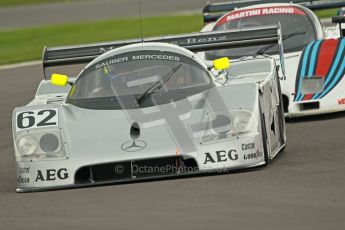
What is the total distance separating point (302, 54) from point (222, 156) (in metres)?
4.82

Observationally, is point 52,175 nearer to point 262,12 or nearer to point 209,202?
point 209,202

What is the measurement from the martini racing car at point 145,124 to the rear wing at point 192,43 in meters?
0.77

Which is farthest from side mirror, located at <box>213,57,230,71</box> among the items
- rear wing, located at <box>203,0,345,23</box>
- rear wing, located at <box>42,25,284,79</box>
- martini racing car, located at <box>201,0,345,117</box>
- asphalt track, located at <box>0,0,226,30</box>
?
asphalt track, located at <box>0,0,226,30</box>

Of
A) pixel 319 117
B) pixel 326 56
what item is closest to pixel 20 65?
pixel 326 56

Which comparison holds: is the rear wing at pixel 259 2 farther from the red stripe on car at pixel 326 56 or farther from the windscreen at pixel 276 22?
the red stripe on car at pixel 326 56

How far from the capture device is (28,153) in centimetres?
863

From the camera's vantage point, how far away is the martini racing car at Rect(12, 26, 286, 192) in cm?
848

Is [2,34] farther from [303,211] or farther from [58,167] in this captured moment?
[303,211]

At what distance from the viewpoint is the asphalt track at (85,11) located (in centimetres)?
3344

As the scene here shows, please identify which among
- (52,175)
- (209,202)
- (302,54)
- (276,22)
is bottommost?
(302,54)

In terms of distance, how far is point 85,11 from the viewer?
36.7 m

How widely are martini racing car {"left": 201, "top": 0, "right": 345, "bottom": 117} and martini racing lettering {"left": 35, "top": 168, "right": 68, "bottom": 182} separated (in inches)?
160

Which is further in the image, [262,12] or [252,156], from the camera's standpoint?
[262,12]

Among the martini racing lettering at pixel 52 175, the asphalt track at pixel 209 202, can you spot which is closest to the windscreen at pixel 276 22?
the asphalt track at pixel 209 202
